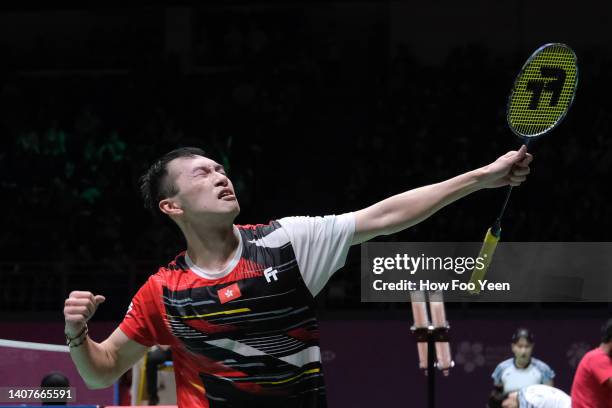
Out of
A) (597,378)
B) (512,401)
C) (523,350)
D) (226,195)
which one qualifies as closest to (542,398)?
(512,401)

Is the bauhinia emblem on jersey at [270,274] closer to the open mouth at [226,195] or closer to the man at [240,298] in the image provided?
the man at [240,298]

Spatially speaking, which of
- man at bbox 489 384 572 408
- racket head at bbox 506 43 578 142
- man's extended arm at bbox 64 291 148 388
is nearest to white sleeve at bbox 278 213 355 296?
man's extended arm at bbox 64 291 148 388

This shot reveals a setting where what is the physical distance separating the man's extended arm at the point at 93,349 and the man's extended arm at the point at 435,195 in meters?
0.77

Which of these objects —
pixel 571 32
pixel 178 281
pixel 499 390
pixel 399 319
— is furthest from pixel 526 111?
pixel 571 32

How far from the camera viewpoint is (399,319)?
30.0 feet

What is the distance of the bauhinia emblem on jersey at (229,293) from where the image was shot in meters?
2.84

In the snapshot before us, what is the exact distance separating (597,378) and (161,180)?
3.57m

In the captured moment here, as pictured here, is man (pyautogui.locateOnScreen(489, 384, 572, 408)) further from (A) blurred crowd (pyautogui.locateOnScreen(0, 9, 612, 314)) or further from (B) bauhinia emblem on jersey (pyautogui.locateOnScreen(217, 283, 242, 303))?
(B) bauhinia emblem on jersey (pyautogui.locateOnScreen(217, 283, 242, 303))

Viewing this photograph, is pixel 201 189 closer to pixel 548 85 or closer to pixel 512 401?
pixel 548 85

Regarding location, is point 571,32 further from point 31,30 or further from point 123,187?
point 31,30

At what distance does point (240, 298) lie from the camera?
283 centimetres

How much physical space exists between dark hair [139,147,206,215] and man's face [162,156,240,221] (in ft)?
0.05

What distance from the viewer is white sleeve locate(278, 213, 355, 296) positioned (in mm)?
2898

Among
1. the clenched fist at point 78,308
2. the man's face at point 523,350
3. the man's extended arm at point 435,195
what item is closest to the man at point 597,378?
the man's face at point 523,350
